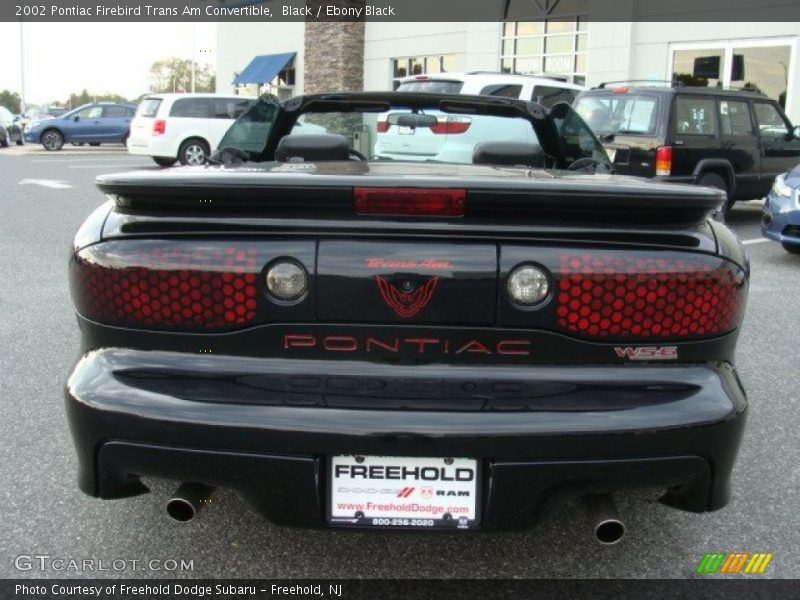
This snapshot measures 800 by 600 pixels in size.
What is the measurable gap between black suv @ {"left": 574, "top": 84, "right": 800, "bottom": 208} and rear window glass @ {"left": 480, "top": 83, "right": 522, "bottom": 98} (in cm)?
117

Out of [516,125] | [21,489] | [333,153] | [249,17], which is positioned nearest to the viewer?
[21,489]

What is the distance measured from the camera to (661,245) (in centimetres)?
228

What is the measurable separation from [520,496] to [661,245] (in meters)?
0.76

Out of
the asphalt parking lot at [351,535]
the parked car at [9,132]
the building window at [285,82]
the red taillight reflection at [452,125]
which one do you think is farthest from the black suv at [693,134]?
the parked car at [9,132]

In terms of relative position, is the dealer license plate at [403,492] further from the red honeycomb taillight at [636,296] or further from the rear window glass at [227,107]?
the rear window glass at [227,107]

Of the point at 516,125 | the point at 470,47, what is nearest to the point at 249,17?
the point at 470,47

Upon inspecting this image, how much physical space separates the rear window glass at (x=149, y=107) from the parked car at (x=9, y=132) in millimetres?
12883

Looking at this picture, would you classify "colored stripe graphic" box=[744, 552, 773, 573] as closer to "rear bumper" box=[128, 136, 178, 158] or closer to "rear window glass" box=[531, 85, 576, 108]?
"rear window glass" box=[531, 85, 576, 108]

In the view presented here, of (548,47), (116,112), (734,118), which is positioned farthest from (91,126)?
(734,118)

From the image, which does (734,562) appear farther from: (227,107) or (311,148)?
(227,107)

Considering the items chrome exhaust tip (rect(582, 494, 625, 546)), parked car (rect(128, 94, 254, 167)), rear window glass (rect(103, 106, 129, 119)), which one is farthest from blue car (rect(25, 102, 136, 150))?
chrome exhaust tip (rect(582, 494, 625, 546))

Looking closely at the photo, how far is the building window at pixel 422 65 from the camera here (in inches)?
1006

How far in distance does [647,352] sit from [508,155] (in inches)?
62.1

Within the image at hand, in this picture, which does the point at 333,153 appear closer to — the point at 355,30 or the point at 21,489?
the point at 21,489
